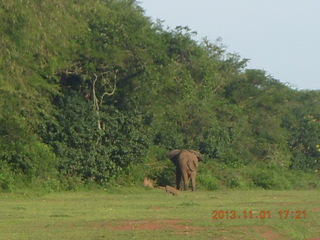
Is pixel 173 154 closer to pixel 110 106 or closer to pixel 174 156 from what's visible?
pixel 174 156

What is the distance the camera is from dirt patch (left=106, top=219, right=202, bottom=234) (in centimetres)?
1461

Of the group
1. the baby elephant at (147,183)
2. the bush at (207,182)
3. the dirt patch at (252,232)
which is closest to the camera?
the dirt patch at (252,232)

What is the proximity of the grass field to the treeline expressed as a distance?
229 cm

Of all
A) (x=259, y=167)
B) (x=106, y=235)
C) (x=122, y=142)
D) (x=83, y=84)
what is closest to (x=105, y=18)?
(x=83, y=84)

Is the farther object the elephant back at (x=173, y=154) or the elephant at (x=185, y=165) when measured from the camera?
the elephant back at (x=173, y=154)

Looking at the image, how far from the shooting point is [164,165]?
1248 inches

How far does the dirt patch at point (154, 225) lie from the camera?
14609 mm

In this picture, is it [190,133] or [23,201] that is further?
[190,133]

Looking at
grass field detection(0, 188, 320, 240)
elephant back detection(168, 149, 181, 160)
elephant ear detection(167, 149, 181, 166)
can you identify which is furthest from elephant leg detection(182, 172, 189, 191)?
grass field detection(0, 188, 320, 240)

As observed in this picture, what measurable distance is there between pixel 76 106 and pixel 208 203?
24.4 ft

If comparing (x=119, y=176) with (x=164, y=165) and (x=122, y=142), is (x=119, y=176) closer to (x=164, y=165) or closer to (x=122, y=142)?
(x=122, y=142)

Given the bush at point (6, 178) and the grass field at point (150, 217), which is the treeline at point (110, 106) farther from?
the grass field at point (150, 217)

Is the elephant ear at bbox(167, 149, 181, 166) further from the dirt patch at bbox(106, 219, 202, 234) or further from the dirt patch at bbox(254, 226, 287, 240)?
the dirt patch at bbox(254, 226, 287, 240)

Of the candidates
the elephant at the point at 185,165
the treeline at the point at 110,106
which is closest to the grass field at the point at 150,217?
the treeline at the point at 110,106
